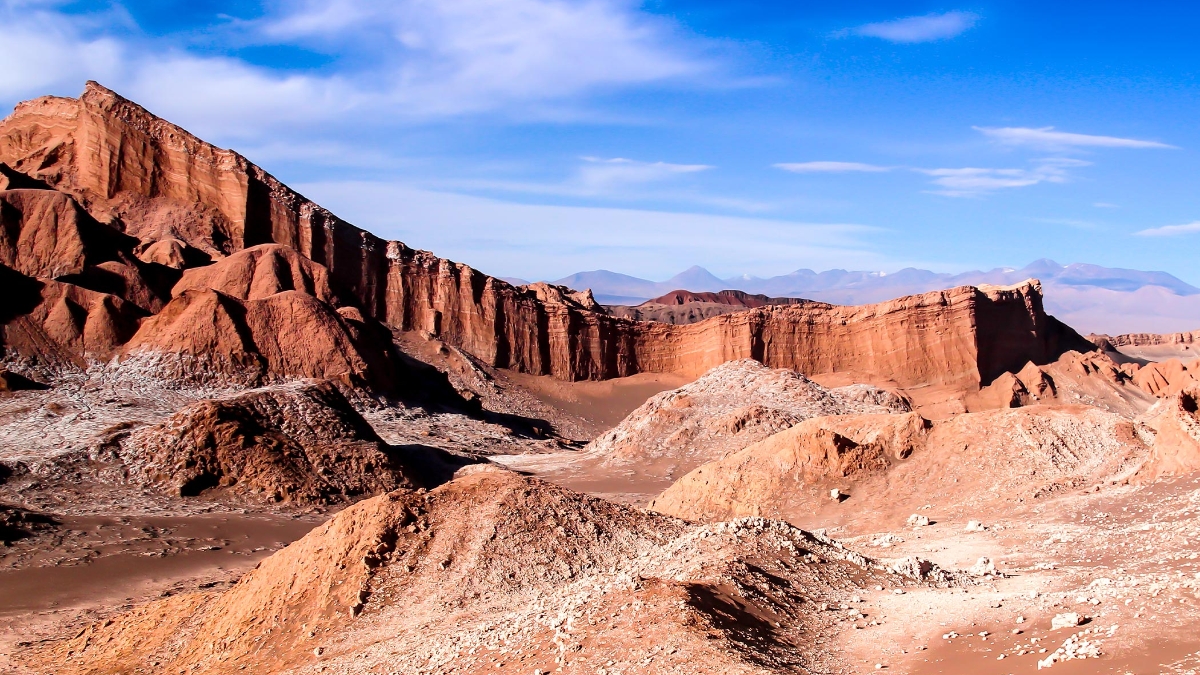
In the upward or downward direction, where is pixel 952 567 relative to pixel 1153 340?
downward

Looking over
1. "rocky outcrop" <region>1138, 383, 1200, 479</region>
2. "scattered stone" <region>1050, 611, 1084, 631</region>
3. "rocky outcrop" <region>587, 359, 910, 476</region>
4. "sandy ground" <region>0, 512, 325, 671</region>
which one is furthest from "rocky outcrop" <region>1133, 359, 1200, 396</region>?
"scattered stone" <region>1050, 611, 1084, 631</region>

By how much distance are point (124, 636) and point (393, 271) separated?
1631 inches

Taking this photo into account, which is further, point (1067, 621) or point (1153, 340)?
point (1153, 340)

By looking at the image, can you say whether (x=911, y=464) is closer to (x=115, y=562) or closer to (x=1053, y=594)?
(x=1053, y=594)

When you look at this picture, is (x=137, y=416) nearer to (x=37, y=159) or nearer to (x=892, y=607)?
(x=892, y=607)

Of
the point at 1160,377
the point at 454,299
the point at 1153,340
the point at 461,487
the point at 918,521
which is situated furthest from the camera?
the point at 1153,340

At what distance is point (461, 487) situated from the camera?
1202 cm

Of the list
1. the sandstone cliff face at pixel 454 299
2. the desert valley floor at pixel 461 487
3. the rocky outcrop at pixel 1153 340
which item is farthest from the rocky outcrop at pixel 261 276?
the rocky outcrop at pixel 1153 340

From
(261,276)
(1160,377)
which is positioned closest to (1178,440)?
(261,276)

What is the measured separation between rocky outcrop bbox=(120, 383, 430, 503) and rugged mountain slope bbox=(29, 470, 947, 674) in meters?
9.22

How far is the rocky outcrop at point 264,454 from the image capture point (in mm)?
20750

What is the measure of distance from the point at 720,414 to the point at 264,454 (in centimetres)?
1609

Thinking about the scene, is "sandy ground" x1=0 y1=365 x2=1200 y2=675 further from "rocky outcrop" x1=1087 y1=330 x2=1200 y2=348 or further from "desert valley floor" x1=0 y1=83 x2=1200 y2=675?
"rocky outcrop" x1=1087 y1=330 x2=1200 y2=348

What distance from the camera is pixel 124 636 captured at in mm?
11242
